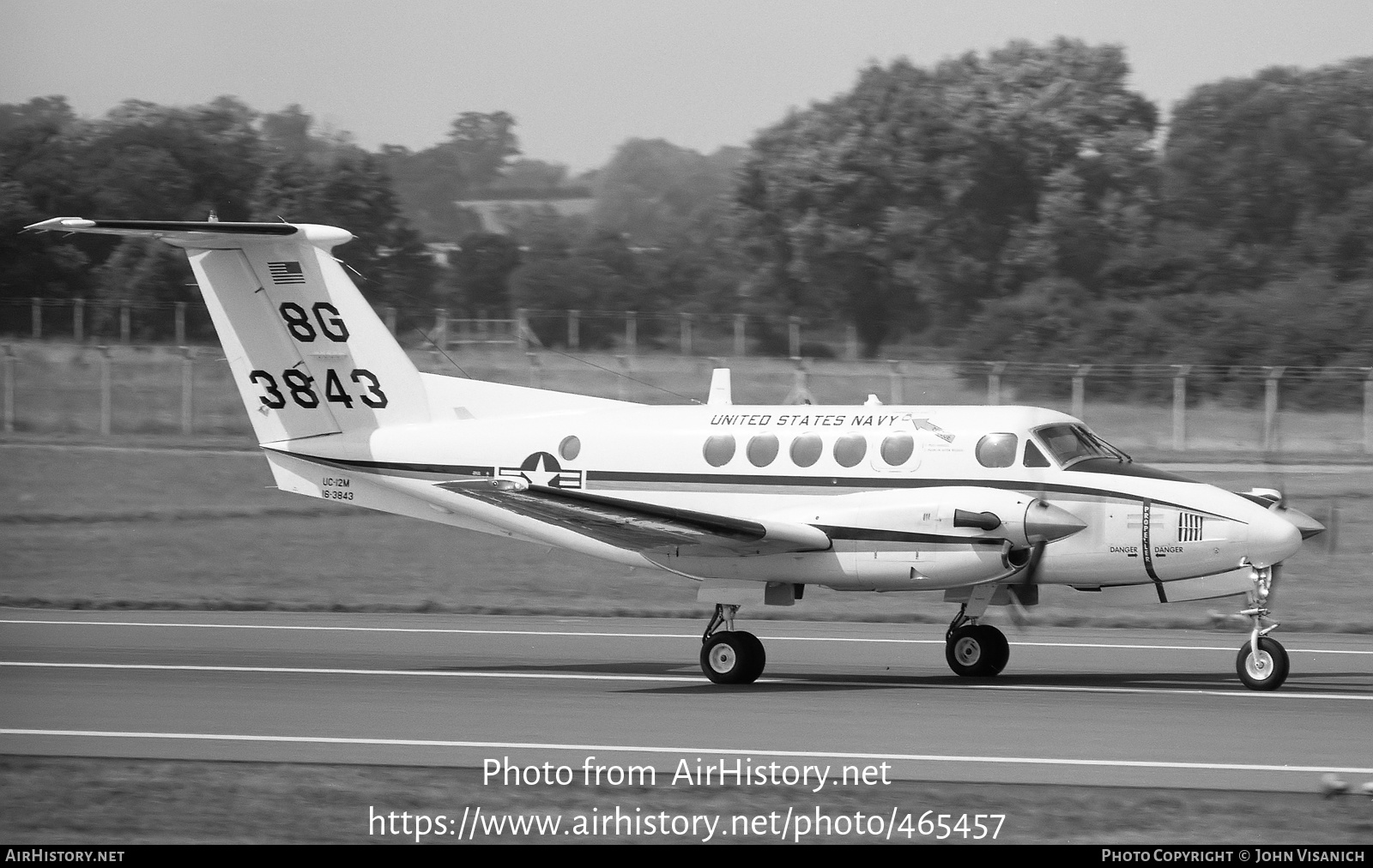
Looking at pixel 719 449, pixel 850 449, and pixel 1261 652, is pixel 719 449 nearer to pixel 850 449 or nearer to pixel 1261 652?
pixel 850 449

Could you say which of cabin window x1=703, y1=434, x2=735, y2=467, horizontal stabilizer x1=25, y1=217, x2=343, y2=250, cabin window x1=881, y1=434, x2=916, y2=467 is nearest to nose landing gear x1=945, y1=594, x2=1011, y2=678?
cabin window x1=881, y1=434, x2=916, y2=467

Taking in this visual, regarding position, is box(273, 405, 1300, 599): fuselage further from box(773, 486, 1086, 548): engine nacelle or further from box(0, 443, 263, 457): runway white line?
box(0, 443, 263, 457): runway white line

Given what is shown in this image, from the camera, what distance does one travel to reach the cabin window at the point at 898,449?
1384 centimetres

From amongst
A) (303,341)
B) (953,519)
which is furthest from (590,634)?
(953,519)

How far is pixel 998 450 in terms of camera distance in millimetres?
13602

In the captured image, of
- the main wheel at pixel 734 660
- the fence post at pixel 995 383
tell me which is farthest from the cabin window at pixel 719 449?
the fence post at pixel 995 383

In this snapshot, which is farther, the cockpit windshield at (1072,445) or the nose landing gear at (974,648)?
the nose landing gear at (974,648)

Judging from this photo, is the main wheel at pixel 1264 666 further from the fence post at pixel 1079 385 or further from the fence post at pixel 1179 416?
the fence post at pixel 1179 416

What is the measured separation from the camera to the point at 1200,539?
42.8ft

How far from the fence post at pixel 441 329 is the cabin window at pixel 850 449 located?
2132cm

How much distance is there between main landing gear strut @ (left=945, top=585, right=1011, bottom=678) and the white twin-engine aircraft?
19 millimetres

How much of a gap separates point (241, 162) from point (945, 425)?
32886 millimetres

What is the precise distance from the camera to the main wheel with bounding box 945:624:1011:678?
46.4 ft
